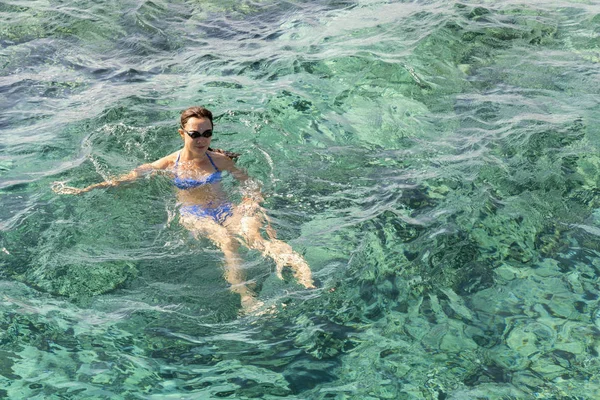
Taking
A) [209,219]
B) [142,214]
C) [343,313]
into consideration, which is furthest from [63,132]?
[343,313]

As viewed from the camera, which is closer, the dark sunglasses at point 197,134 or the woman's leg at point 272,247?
the woman's leg at point 272,247

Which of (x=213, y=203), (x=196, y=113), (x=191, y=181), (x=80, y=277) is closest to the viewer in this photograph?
(x=80, y=277)

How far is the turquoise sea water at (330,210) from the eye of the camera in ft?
17.0

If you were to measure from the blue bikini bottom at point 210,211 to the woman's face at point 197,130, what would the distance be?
0.59 metres

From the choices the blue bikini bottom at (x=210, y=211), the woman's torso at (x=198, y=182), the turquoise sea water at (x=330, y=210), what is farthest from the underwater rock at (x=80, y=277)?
the woman's torso at (x=198, y=182)

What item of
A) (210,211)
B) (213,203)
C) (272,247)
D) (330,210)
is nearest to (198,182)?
(213,203)

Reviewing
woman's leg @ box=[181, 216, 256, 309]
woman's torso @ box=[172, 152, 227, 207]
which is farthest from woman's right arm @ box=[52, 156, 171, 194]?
woman's leg @ box=[181, 216, 256, 309]

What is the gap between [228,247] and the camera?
21.3ft

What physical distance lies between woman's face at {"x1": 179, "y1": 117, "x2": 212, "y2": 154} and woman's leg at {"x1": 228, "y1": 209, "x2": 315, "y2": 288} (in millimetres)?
763

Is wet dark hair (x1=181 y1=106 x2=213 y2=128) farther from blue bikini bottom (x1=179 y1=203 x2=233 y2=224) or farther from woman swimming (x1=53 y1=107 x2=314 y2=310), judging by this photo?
blue bikini bottom (x1=179 y1=203 x2=233 y2=224)

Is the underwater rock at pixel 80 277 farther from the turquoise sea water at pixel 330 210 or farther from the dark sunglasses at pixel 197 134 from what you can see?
the dark sunglasses at pixel 197 134

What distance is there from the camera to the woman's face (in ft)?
22.8

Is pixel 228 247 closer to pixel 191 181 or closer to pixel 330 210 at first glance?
pixel 191 181

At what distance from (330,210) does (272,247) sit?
0.94 m
